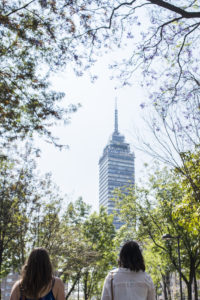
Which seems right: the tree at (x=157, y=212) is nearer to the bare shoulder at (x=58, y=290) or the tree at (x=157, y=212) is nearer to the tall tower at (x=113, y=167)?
the bare shoulder at (x=58, y=290)

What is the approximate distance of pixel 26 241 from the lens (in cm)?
1552

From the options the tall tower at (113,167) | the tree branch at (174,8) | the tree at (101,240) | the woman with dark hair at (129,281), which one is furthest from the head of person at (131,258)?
the tall tower at (113,167)

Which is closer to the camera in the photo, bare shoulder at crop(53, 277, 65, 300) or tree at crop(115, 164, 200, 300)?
bare shoulder at crop(53, 277, 65, 300)

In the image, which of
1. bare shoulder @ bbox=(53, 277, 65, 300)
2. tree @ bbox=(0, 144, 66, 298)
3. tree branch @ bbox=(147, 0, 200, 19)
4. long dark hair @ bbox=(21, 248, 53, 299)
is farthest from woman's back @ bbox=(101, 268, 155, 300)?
tree @ bbox=(0, 144, 66, 298)

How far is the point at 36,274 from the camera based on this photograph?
2.82 metres

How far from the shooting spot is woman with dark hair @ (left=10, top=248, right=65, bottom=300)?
2.81 meters

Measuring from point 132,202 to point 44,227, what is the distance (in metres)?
7.09

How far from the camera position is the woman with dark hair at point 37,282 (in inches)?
111

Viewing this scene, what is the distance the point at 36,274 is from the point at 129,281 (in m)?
0.91

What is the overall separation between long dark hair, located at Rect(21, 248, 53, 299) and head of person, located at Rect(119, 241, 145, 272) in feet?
2.47

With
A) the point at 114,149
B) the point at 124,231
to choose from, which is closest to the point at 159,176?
the point at 124,231

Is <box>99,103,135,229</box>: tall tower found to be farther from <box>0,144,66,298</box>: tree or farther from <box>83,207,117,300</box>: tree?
<box>0,144,66,298</box>: tree

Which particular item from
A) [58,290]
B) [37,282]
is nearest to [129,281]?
[58,290]

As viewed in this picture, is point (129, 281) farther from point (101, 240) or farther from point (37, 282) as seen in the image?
point (101, 240)
